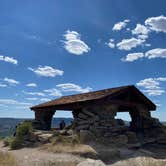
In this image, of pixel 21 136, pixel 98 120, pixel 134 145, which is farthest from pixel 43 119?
pixel 134 145

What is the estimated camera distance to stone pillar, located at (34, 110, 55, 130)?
2290 centimetres

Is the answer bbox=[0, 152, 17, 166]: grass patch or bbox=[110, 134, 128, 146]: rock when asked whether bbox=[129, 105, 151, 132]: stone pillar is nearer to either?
bbox=[110, 134, 128, 146]: rock

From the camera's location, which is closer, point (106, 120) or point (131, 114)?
point (106, 120)

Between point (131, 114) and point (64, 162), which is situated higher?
point (131, 114)

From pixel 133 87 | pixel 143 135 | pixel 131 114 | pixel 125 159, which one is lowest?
pixel 125 159

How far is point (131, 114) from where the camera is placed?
22.0 m

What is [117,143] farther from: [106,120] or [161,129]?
[161,129]

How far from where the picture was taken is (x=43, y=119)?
23469 millimetres

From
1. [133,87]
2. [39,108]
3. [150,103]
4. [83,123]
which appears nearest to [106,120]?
[83,123]

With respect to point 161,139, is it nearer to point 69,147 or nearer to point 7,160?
point 69,147

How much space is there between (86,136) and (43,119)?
8311 mm

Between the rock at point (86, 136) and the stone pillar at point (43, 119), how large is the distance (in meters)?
7.60

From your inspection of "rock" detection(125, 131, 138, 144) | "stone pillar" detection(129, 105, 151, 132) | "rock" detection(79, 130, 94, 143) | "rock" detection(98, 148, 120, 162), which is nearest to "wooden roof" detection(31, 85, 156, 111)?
"stone pillar" detection(129, 105, 151, 132)

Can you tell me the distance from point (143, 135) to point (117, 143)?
412 centimetres
